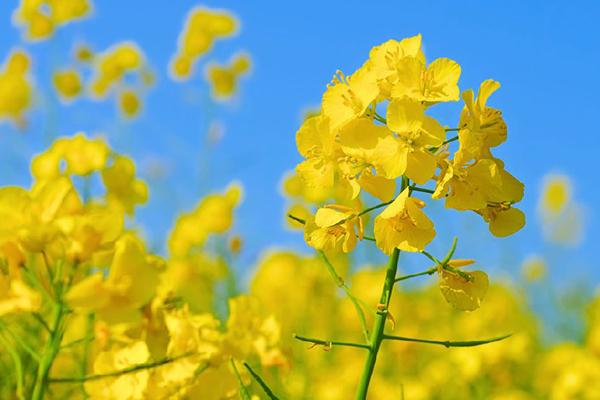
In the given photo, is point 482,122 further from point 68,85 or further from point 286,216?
point 68,85

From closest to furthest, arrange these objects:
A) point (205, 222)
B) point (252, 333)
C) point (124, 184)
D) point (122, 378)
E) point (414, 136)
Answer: point (414, 136) < point (122, 378) < point (252, 333) < point (124, 184) < point (205, 222)

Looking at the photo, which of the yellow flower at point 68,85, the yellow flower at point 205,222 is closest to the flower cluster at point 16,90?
the yellow flower at point 68,85

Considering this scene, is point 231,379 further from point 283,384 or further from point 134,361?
point 283,384

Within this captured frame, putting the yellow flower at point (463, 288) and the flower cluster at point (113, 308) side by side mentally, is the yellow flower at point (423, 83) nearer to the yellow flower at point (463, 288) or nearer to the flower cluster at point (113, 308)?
the yellow flower at point (463, 288)

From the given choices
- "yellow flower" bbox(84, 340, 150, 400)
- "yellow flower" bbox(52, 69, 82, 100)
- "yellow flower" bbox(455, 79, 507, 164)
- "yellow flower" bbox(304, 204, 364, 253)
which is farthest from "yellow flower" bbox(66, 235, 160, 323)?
"yellow flower" bbox(52, 69, 82, 100)

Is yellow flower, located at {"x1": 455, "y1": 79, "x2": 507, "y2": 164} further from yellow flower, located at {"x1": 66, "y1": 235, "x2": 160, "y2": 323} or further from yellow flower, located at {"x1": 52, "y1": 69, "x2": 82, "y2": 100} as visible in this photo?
yellow flower, located at {"x1": 52, "y1": 69, "x2": 82, "y2": 100}

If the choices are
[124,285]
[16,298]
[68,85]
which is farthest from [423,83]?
[68,85]

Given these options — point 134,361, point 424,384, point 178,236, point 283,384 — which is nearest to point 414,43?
point 134,361
